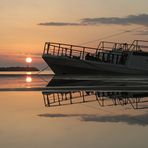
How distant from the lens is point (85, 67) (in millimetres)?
50594

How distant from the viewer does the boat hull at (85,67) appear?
164 ft

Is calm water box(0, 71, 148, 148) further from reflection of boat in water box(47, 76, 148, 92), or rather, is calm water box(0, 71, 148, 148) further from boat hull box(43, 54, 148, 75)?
boat hull box(43, 54, 148, 75)

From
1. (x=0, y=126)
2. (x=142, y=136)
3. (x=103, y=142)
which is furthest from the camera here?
(x=0, y=126)

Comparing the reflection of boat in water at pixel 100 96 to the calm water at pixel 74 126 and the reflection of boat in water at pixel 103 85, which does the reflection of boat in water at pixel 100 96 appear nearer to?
the reflection of boat in water at pixel 103 85

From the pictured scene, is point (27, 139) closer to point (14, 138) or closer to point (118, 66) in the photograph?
point (14, 138)

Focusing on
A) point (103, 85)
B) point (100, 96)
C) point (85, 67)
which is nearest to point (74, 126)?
point (100, 96)

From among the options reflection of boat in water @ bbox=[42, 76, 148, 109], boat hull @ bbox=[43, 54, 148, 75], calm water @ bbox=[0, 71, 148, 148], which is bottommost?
boat hull @ bbox=[43, 54, 148, 75]

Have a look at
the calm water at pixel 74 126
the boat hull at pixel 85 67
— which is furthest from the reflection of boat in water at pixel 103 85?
the boat hull at pixel 85 67

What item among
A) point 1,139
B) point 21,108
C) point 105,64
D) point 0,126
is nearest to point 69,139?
point 1,139

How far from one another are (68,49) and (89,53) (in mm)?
2195

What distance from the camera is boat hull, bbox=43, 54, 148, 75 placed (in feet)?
164

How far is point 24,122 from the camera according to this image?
1094cm

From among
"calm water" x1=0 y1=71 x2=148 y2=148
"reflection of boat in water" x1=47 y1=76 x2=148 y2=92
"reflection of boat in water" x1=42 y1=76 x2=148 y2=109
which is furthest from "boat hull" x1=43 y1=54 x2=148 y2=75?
"calm water" x1=0 y1=71 x2=148 y2=148

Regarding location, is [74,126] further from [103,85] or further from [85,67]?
[85,67]
